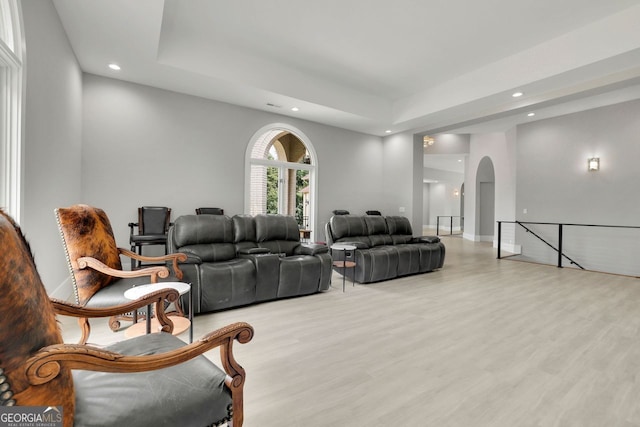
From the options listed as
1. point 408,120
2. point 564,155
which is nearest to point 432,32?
point 408,120

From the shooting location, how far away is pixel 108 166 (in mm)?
4910

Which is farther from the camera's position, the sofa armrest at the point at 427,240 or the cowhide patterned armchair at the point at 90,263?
the sofa armrest at the point at 427,240

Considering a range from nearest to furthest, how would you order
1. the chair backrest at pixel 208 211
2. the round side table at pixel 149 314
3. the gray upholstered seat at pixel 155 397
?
the gray upholstered seat at pixel 155 397, the round side table at pixel 149 314, the chair backrest at pixel 208 211

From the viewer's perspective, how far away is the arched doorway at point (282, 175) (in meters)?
6.42

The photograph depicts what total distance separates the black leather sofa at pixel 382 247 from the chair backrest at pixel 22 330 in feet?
12.7

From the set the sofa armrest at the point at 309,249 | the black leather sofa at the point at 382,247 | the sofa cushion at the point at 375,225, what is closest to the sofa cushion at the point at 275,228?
the sofa armrest at the point at 309,249

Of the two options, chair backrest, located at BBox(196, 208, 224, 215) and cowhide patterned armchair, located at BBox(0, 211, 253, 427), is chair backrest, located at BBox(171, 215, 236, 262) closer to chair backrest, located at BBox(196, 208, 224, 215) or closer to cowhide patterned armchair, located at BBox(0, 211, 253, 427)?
chair backrest, located at BBox(196, 208, 224, 215)

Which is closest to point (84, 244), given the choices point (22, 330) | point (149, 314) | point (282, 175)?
point (149, 314)

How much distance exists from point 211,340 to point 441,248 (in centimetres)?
540

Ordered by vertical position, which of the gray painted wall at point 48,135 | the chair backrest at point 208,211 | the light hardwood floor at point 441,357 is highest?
the gray painted wall at point 48,135

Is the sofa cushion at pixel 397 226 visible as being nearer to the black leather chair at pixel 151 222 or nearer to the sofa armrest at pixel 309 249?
the sofa armrest at pixel 309 249

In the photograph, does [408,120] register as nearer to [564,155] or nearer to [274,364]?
[564,155]

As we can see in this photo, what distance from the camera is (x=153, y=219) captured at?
498 centimetres

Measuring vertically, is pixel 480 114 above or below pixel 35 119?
above
